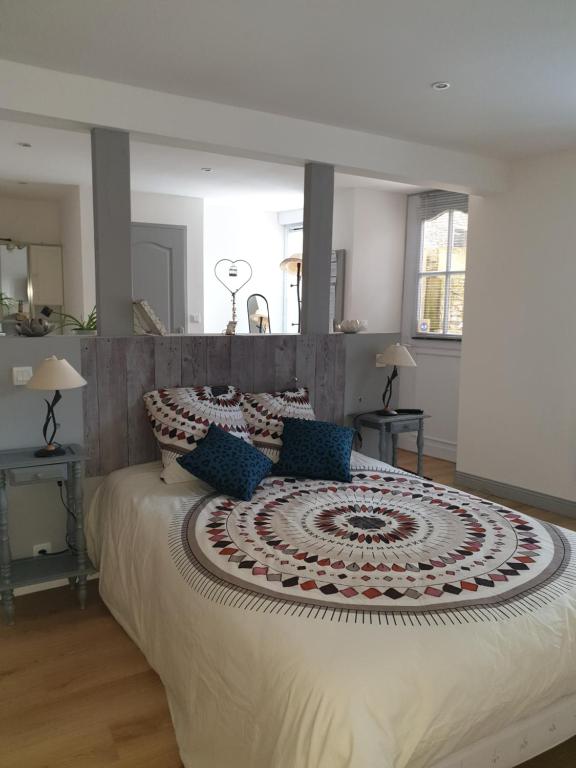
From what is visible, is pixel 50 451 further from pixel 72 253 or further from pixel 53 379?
pixel 72 253

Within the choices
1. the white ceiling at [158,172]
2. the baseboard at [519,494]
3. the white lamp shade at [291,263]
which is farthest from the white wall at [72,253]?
the baseboard at [519,494]

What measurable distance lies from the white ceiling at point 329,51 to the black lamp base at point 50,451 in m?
1.75

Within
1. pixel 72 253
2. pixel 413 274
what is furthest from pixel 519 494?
pixel 72 253

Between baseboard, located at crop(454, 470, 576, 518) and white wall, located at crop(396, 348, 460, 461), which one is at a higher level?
white wall, located at crop(396, 348, 460, 461)

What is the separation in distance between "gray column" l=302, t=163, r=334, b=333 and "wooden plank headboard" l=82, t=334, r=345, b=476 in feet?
0.52

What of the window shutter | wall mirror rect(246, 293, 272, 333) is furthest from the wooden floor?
the window shutter

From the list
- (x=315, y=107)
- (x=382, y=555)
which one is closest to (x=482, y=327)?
(x=315, y=107)

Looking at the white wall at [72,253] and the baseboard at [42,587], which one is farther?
the white wall at [72,253]

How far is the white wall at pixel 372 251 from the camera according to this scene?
5.67 metres

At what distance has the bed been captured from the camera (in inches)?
57.6

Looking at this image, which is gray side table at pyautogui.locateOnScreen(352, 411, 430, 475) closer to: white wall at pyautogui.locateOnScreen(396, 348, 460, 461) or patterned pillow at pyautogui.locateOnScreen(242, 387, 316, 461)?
patterned pillow at pyautogui.locateOnScreen(242, 387, 316, 461)

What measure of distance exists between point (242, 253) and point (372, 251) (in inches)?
70.8

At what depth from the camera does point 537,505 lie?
4.30 m

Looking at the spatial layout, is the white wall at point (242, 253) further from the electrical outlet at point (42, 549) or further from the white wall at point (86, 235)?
the electrical outlet at point (42, 549)
